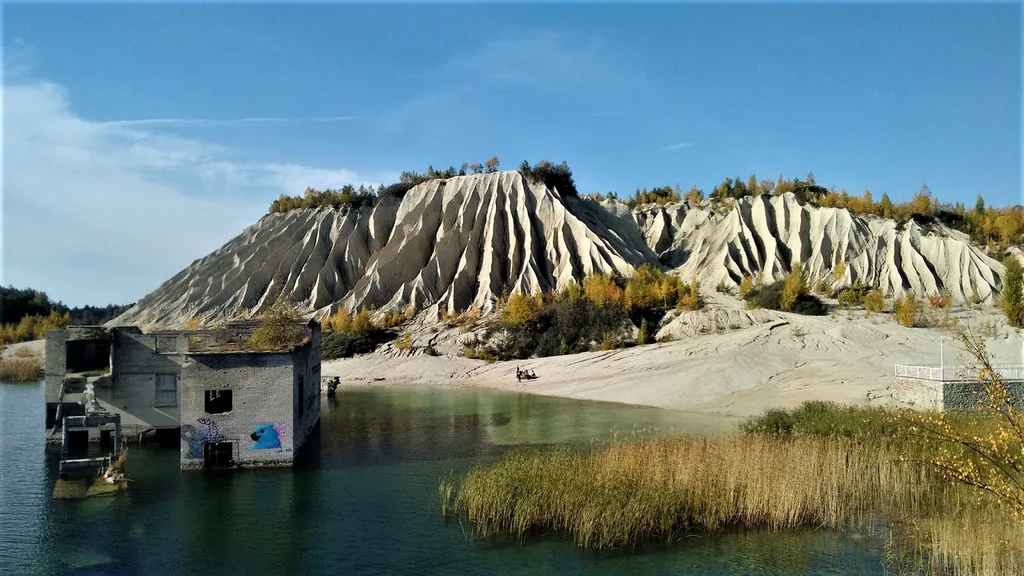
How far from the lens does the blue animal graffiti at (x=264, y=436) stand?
70.2 ft

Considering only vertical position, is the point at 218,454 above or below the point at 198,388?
below

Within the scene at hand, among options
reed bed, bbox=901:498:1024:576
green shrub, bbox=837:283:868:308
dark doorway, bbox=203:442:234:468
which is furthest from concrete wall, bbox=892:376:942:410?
green shrub, bbox=837:283:868:308

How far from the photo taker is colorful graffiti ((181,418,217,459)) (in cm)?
2089

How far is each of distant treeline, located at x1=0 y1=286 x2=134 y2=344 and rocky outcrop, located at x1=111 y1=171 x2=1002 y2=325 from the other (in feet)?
37.0

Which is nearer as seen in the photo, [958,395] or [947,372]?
[958,395]

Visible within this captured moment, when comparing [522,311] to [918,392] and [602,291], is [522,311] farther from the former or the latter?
[918,392]

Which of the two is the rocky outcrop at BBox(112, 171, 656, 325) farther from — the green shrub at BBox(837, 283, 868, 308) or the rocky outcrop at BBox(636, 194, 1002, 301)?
the green shrub at BBox(837, 283, 868, 308)

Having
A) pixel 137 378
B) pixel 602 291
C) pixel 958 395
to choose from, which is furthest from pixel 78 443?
pixel 602 291

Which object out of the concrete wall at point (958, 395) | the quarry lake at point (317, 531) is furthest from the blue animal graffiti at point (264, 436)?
the concrete wall at point (958, 395)

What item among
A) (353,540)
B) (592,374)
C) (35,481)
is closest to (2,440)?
(35,481)

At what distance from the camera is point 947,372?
29234 millimetres

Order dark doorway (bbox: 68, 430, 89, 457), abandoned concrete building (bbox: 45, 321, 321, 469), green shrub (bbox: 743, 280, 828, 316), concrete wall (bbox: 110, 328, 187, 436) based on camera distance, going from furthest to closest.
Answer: green shrub (bbox: 743, 280, 828, 316) < concrete wall (bbox: 110, 328, 187, 436) < dark doorway (bbox: 68, 430, 89, 457) < abandoned concrete building (bbox: 45, 321, 321, 469)

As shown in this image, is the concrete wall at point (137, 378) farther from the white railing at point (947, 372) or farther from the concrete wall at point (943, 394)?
the white railing at point (947, 372)

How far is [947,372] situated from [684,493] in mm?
19387
